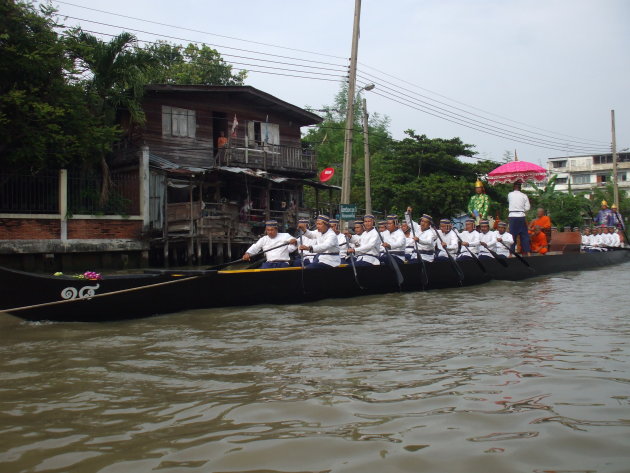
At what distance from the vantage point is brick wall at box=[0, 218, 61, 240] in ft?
43.0

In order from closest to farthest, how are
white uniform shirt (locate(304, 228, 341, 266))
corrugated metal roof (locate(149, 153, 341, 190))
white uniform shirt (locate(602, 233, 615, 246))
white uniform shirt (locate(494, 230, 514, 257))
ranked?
white uniform shirt (locate(304, 228, 341, 266)) → white uniform shirt (locate(494, 230, 514, 257)) → corrugated metal roof (locate(149, 153, 341, 190)) → white uniform shirt (locate(602, 233, 615, 246))

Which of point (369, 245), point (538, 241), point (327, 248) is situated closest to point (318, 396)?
point (327, 248)

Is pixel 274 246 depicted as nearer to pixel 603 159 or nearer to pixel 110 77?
pixel 110 77

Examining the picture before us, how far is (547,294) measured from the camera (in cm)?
968

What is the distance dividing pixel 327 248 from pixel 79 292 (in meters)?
4.09

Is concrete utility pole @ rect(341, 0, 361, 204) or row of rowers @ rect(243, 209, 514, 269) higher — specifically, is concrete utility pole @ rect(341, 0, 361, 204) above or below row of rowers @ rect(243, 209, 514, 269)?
above

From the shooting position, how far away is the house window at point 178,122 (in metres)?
19.3

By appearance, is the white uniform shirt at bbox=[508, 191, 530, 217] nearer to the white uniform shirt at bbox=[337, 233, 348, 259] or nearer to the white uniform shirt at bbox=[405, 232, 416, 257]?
the white uniform shirt at bbox=[405, 232, 416, 257]

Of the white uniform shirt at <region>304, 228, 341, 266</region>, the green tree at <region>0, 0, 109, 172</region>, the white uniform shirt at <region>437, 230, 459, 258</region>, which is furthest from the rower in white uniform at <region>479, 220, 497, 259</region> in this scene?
the green tree at <region>0, 0, 109, 172</region>

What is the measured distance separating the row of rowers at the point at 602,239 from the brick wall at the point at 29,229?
15.3 metres

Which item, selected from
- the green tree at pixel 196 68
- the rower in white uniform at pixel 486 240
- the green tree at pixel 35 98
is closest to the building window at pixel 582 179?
the green tree at pixel 196 68

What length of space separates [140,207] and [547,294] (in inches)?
441

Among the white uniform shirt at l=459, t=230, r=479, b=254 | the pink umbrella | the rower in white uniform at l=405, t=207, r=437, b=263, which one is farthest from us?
the pink umbrella

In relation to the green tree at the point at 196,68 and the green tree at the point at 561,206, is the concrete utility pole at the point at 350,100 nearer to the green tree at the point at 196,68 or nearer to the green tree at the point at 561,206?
the green tree at the point at 196,68
